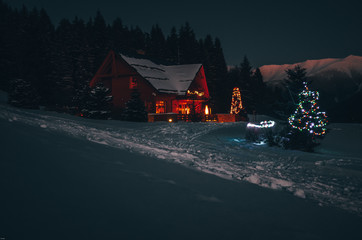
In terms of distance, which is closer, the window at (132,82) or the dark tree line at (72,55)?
the window at (132,82)

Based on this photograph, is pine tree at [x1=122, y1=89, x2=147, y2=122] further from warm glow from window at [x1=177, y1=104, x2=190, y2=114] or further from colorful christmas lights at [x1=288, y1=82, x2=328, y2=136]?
colorful christmas lights at [x1=288, y1=82, x2=328, y2=136]

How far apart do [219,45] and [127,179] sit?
59.8 m

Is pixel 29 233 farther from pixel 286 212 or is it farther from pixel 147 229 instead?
pixel 286 212

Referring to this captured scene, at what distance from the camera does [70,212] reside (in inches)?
Result: 115

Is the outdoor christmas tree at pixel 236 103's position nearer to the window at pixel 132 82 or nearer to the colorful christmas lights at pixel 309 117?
the window at pixel 132 82

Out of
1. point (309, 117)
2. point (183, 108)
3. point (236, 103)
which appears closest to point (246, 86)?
point (236, 103)

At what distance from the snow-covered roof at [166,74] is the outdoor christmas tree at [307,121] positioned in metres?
17.8

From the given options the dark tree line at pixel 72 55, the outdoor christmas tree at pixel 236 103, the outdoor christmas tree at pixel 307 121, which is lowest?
the outdoor christmas tree at pixel 307 121

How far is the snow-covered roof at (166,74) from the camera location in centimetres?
2941

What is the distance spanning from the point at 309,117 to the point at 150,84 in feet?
62.7

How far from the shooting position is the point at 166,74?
Result: 3350 centimetres

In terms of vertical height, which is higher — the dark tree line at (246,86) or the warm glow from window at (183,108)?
the dark tree line at (246,86)

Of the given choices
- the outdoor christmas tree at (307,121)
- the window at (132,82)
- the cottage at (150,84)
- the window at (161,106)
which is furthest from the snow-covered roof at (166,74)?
the outdoor christmas tree at (307,121)

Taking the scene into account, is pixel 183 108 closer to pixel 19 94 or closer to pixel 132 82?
pixel 132 82
